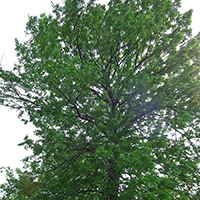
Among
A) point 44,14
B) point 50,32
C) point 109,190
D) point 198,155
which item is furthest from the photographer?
point 44,14

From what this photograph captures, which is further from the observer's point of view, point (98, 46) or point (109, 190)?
point (98, 46)

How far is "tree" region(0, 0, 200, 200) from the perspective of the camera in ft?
17.2

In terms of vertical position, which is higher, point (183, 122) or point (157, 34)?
point (157, 34)

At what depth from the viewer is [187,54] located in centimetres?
680

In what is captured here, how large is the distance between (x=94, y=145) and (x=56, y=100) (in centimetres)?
226

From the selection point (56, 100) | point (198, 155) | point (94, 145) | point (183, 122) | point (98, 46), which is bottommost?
point (198, 155)

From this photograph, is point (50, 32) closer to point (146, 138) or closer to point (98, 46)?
point (98, 46)

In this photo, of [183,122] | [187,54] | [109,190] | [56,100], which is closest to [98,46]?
[56,100]

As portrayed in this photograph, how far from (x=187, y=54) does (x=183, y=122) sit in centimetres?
299

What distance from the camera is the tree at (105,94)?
525 centimetres

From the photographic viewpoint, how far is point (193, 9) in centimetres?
702

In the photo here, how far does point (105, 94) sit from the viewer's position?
7562mm

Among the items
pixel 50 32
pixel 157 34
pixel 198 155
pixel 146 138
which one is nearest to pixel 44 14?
pixel 50 32

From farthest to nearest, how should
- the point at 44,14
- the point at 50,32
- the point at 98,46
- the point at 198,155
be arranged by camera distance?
the point at 44,14, the point at 98,46, the point at 50,32, the point at 198,155
